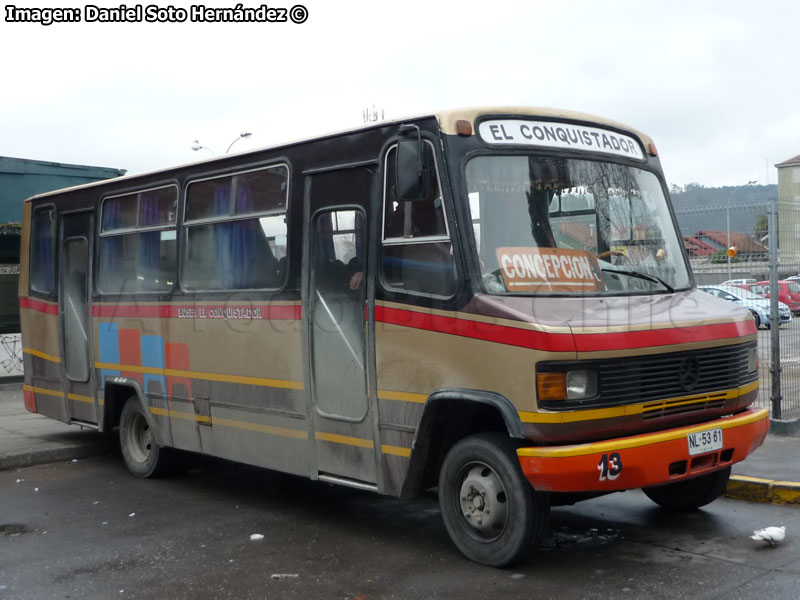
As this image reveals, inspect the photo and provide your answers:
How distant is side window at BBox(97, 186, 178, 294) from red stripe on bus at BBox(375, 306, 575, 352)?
3.19m

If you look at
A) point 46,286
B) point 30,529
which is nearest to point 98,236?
point 46,286

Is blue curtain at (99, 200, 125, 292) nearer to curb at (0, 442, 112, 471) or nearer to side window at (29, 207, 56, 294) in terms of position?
side window at (29, 207, 56, 294)

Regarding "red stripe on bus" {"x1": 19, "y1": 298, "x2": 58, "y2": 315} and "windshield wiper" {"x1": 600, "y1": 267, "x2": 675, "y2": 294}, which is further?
"red stripe on bus" {"x1": 19, "y1": 298, "x2": 58, "y2": 315}

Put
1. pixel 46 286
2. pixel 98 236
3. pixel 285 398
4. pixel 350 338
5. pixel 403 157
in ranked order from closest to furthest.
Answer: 1. pixel 403 157
2. pixel 350 338
3. pixel 285 398
4. pixel 98 236
5. pixel 46 286

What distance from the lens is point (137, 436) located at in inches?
376

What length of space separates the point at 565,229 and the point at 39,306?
699 centimetres

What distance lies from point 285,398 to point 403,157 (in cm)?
235

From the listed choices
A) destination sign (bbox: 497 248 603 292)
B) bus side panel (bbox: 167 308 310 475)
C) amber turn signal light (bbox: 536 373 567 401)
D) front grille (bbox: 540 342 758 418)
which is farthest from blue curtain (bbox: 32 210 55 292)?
front grille (bbox: 540 342 758 418)

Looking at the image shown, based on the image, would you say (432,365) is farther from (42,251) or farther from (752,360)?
(42,251)

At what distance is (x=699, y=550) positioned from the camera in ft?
19.9

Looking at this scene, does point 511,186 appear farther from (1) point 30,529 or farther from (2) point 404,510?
(1) point 30,529

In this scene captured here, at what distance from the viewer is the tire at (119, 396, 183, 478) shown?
363 inches

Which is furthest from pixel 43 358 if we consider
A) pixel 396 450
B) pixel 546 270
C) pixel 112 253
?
pixel 546 270

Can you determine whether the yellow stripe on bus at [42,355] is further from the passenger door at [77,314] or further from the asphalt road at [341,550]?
the asphalt road at [341,550]
